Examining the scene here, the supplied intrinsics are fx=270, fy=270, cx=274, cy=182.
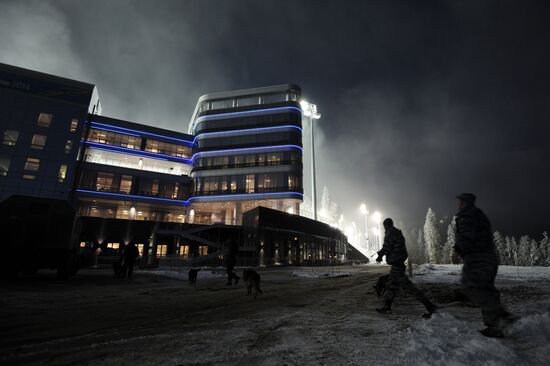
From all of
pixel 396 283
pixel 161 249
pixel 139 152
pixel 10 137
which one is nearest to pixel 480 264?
pixel 396 283

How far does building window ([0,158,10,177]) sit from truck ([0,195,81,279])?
3821 centimetres

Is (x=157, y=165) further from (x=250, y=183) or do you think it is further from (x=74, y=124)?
(x=250, y=183)

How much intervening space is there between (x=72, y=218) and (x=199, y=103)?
47859 mm

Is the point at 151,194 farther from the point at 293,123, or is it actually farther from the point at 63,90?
the point at 293,123

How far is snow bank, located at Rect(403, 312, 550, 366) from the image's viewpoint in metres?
2.30

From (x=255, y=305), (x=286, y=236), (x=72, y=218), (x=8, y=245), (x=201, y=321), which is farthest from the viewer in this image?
(x=286, y=236)

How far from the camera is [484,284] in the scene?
3342 millimetres

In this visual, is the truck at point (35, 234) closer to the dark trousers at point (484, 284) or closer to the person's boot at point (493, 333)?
the dark trousers at point (484, 284)

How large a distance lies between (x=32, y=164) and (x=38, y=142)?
11.1ft

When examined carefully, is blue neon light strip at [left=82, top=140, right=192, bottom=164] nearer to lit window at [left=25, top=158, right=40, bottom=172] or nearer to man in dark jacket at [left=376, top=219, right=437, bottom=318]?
lit window at [left=25, top=158, right=40, bottom=172]

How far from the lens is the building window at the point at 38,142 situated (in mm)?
38656

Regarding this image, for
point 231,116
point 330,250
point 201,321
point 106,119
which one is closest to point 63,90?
point 106,119

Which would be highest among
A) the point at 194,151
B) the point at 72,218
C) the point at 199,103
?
the point at 199,103

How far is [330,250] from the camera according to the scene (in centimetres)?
4512
